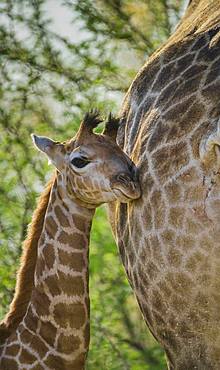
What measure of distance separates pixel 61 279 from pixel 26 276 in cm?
33

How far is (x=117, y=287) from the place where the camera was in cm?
1080

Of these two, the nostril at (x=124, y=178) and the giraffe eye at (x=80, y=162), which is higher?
the giraffe eye at (x=80, y=162)

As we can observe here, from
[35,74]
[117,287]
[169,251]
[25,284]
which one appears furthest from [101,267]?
[169,251]

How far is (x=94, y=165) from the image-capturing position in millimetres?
6863

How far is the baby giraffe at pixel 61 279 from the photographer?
717cm

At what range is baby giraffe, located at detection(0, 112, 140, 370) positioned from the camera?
7.17 meters

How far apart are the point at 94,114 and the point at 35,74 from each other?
4340 mm

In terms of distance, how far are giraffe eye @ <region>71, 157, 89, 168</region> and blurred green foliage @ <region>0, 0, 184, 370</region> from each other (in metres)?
3.76

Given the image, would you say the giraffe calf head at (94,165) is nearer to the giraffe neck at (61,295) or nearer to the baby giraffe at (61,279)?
the baby giraffe at (61,279)

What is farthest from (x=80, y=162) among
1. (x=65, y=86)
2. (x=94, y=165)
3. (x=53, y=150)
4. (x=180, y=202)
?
(x=65, y=86)

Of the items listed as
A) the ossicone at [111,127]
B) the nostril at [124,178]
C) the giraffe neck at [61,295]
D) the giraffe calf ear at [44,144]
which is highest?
the ossicone at [111,127]

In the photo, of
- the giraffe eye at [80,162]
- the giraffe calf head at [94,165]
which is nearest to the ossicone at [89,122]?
the giraffe calf head at [94,165]

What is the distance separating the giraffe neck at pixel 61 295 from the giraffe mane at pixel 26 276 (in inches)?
3.9

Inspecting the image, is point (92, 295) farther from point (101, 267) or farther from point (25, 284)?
point (25, 284)
